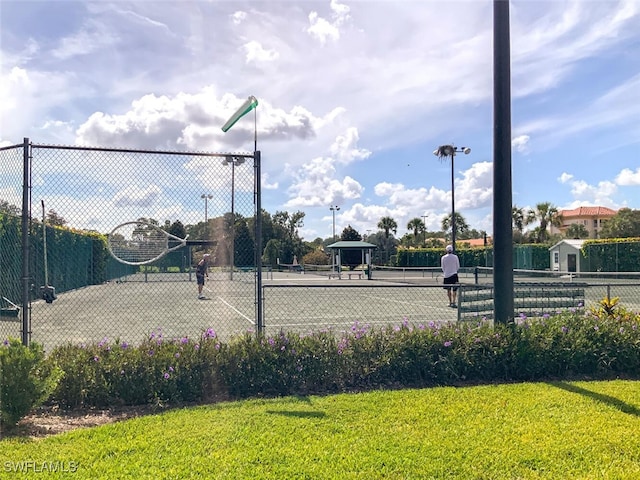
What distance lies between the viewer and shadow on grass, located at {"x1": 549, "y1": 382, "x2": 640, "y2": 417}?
191 inches

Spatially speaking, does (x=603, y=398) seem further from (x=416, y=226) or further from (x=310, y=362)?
(x=416, y=226)

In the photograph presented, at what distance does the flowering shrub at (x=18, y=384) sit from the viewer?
4.32 m

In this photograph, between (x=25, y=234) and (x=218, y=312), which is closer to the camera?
(x=25, y=234)

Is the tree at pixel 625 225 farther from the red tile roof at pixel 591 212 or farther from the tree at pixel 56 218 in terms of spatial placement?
the tree at pixel 56 218

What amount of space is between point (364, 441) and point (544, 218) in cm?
8029

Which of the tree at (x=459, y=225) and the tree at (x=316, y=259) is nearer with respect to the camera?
the tree at (x=316, y=259)

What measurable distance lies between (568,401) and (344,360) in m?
2.21

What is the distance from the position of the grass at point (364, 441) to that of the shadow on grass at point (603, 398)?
19 millimetres

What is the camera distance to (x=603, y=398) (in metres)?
5.24

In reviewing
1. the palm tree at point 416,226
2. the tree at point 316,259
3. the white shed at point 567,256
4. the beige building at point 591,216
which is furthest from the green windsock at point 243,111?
the beige building at point 591,216

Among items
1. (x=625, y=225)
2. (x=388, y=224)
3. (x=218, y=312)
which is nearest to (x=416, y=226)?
(x=388, y=224)

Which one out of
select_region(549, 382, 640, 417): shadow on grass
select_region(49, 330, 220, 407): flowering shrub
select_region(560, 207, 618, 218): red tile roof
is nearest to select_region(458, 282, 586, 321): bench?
select_region(549, 382, 640, 417): shadow on grass

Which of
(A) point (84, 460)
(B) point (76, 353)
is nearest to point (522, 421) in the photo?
(A) point (84, 460)

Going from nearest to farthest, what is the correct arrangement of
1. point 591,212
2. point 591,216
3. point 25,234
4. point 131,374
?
point 131,374
point 25,234
point 591,216
point 591,212
